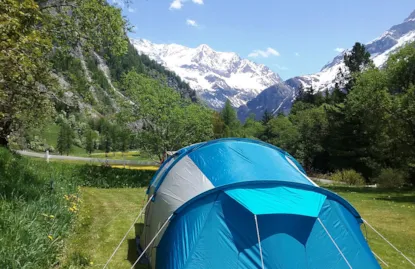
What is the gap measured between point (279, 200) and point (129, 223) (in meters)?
6.55

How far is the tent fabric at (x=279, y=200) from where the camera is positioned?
5.59m

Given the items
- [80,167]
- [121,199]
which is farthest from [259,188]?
[80,167]

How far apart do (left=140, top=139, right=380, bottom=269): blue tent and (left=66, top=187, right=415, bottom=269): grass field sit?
7.40 ft

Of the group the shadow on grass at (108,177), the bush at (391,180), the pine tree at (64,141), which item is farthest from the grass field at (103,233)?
the pine tree at (64,141)

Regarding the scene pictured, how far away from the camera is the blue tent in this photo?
5.58 meters

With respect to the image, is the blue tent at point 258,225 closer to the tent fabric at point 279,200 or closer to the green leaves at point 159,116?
the tent fabric at point 279,200

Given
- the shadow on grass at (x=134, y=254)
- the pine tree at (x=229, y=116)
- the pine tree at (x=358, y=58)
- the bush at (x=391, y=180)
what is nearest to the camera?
the shadow on grass at (x=134, y=254)

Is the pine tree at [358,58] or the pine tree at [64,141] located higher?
the pine tree at [358,58]

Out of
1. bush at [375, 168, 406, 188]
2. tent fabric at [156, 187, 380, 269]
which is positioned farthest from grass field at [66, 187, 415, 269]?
bush at [375, 168, 406, 188]

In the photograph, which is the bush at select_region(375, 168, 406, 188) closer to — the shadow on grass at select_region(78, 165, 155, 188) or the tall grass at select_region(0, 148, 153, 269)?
the shadow on grass at select_region(78, 165, 155, 188)

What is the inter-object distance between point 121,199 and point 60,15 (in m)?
7.99

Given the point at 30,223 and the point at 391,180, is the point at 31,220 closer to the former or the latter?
the point at 30,223

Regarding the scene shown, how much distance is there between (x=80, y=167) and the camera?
68.7ft

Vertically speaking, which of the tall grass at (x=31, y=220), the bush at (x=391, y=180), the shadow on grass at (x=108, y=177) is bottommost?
the shadow on grass at (x=108, y=177)
